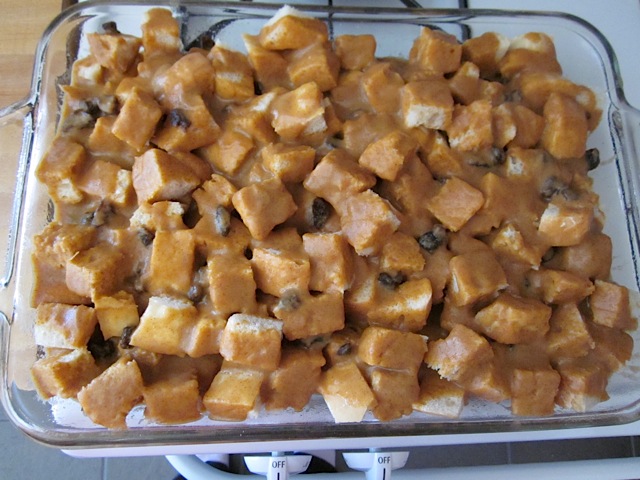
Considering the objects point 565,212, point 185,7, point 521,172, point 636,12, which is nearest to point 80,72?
point 185,7

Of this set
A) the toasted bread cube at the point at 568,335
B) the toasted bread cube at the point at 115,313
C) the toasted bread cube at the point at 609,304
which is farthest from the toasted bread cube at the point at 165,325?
the toasted bread cube at the point at 609,304

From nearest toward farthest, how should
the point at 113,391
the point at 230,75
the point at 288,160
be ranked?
the point at 113,391 → the point at 288,160 → the point at 230,75

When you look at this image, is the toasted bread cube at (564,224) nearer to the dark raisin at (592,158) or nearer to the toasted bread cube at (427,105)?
the dark raisin at (592,158)

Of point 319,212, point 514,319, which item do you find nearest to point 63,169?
point 319,212

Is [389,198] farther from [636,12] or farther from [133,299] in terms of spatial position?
[636,12]

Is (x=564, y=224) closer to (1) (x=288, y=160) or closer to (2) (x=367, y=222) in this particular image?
(2) (x=367, y=222)

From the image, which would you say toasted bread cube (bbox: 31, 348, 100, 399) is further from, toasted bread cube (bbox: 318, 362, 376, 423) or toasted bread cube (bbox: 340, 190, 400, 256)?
toasted bread cube (bbox: 340, 190, 400, 256)
